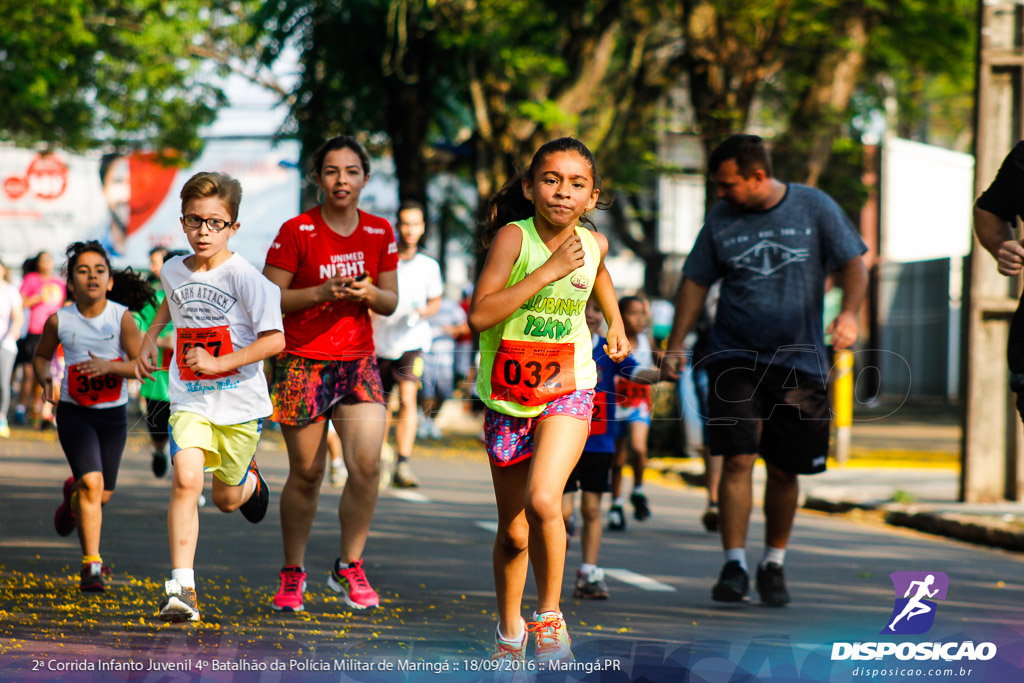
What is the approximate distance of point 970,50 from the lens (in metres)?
18.3

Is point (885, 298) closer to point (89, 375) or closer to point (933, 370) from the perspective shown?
point (933, 370)

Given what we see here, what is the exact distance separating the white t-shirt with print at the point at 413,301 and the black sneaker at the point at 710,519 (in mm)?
2451

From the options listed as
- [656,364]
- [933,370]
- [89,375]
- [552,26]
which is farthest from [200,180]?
[933,370]

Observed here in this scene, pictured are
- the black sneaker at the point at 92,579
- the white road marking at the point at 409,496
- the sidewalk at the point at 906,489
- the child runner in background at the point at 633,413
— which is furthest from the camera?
the white road marking at the point at 409,496

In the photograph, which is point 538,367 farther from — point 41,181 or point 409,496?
point 41,181

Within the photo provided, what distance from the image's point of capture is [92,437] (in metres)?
6.15

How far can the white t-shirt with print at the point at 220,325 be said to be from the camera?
5297 millimetres

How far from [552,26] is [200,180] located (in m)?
12.2

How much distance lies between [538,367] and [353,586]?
1.70 m

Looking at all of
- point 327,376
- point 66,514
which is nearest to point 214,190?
point 327,376

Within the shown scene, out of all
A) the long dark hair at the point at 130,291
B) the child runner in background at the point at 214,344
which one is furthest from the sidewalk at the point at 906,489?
the long dark hair at the point at 130,291

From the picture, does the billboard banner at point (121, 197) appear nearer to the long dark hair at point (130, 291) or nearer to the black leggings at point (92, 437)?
the long dark hair at point (130, 291)

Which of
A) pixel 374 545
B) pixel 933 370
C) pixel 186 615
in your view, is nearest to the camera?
pixel 186 615

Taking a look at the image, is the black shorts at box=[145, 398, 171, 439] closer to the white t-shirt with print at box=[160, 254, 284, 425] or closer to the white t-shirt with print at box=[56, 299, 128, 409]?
the white t-shirt with print at box=[56, 299, 128, 409]
